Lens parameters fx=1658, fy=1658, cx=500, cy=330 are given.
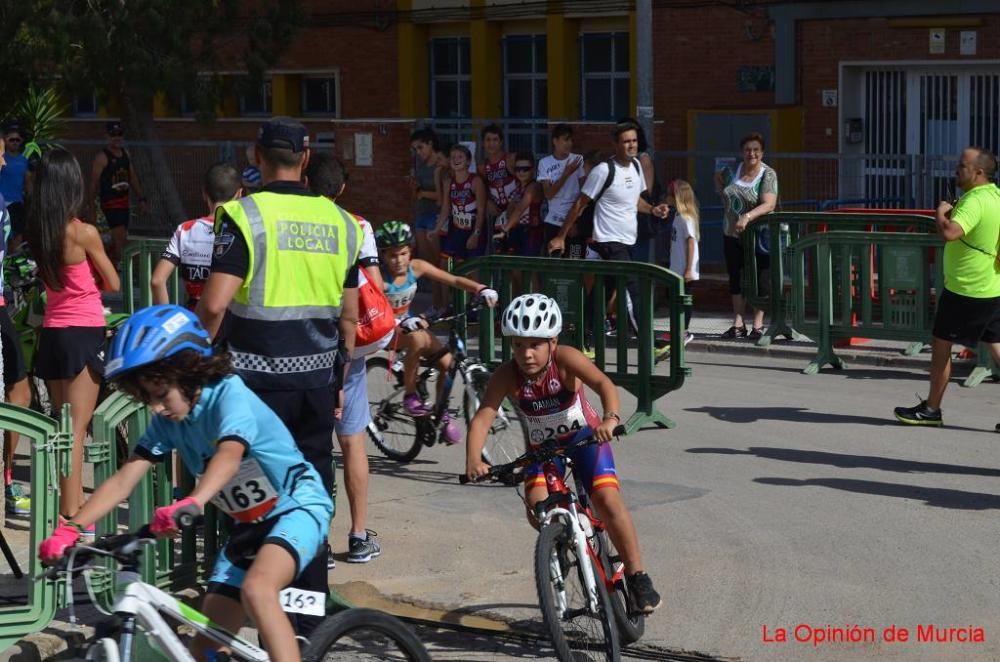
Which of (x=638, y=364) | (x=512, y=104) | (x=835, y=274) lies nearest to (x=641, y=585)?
(x=638, y=364)

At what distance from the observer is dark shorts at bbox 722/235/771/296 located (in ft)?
49.9

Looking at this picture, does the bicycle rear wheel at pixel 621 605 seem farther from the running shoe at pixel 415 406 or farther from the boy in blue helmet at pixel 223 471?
the running shoe at pixel 415 406

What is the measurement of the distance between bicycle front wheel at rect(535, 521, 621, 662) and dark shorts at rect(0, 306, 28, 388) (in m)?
3.55

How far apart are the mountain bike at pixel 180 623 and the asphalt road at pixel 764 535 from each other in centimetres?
178

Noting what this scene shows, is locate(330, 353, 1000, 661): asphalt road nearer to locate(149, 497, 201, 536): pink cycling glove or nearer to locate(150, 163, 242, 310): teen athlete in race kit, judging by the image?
locate(150, 163, 242, 310): teen athlete in race kit

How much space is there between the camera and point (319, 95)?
28.7 meters

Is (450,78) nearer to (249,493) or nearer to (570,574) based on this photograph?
(570,574)

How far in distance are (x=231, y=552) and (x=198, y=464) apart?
0.30 m

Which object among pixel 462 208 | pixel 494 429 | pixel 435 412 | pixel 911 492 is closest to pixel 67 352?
pixel 435 412

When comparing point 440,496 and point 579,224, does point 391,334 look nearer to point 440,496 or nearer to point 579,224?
point 440,496

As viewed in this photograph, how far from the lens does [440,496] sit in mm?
9797

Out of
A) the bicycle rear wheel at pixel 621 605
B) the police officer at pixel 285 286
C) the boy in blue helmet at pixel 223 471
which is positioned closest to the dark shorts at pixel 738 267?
the bicycle rear wheel at pixel 621 605

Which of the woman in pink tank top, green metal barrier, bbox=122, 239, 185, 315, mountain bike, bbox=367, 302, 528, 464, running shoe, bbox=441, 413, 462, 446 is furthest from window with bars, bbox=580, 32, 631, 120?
the woman in pink tank top

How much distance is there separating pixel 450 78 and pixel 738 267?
12.0m
